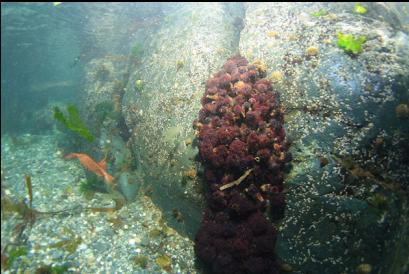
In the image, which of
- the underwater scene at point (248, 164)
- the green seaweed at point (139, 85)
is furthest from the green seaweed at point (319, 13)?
the green seaweed at point (139, 85)

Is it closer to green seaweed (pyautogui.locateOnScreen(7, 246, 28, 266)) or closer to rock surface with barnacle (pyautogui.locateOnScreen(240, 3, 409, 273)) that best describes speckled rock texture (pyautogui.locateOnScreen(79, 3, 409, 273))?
rock surface with barnacle (pyautogui.locateOnScreen(240, 3, 409, 273))

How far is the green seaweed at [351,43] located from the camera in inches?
237

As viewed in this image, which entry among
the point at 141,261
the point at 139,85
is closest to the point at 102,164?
the point at 139,85

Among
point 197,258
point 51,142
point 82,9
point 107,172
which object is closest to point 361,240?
point 197,258

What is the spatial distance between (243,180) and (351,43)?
3812 mm

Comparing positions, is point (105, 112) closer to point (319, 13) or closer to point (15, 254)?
point (15, 254)

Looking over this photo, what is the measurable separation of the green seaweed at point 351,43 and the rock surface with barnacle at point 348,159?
5.0 inches

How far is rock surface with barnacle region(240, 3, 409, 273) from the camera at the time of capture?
511 centimetres

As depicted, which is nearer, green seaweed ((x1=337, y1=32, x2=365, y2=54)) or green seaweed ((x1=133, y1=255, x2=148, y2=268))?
green seaweed ((x1=337, y1=32, x2=365, y2=54))

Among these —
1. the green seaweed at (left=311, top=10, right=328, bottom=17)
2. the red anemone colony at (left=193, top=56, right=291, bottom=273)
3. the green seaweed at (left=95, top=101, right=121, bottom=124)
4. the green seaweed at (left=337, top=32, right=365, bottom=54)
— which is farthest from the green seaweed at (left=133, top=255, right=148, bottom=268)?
the green seaweed at (left=311, top=10, right=328, bottom=17)

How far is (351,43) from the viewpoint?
6094 millimetres

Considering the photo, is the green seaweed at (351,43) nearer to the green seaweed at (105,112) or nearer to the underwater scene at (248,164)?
the underwater scene at (248,164)

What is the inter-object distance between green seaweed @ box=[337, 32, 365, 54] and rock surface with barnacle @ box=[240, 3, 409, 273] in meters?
0.13

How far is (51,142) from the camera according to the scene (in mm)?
15727
